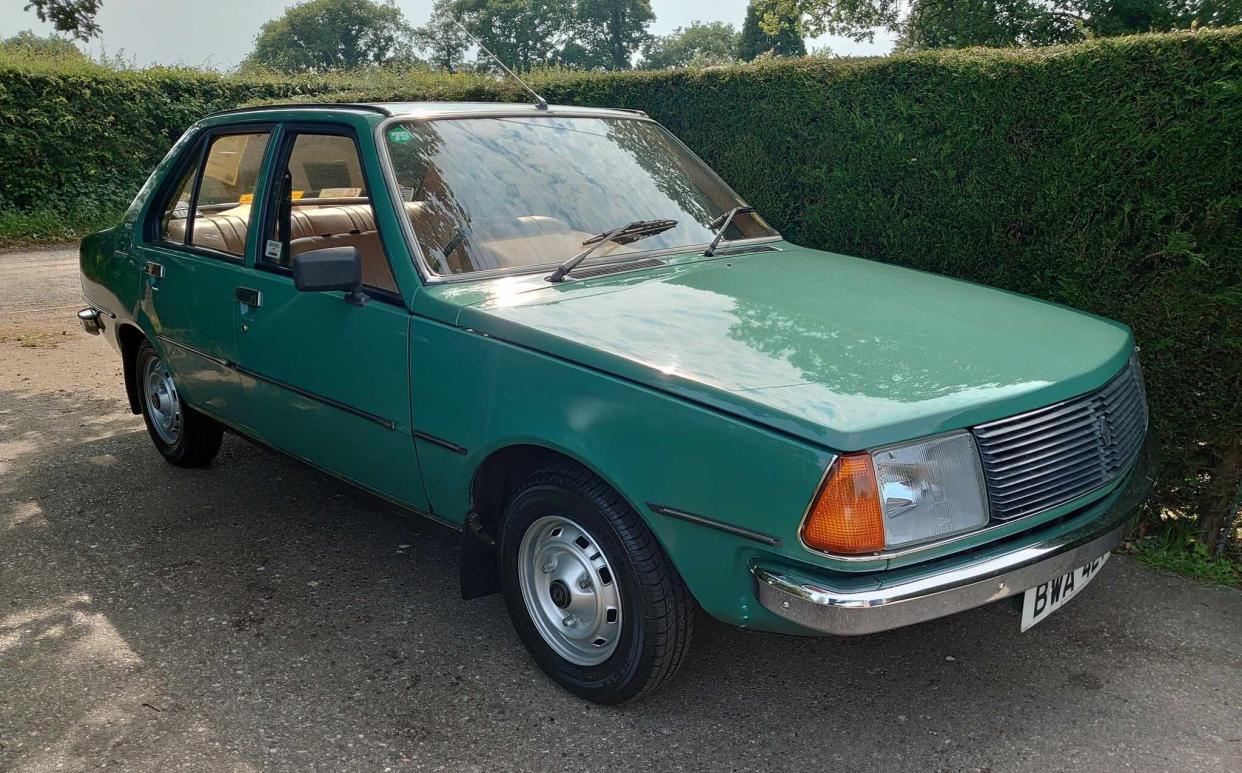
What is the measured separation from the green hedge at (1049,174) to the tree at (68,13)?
8.63 metres

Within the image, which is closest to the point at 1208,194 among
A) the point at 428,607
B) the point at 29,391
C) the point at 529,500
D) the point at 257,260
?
the point at 529,500

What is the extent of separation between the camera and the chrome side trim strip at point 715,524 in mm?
2590

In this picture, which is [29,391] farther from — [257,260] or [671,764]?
[671,764]

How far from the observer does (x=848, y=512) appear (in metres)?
2.50

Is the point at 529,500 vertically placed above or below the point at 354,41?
below

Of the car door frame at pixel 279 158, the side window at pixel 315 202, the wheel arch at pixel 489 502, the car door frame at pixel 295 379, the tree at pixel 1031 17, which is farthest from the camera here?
the tree at pixel 1031 17

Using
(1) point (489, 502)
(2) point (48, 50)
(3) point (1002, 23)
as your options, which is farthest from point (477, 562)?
(3) point (1002, 23)

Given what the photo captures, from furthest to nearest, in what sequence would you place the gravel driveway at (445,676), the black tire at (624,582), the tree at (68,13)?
the tree at (68,13) < the gravel driveway at (445,676) < the black tire at (624,582)

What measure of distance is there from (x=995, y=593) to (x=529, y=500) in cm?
136

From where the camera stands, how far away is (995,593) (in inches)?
107

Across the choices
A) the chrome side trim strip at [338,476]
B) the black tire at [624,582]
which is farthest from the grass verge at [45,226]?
the black tire at [624,582]

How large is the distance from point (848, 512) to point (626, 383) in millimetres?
705

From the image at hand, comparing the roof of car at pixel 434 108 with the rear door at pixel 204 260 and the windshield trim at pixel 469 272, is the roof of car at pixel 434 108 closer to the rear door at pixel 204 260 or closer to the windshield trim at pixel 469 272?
the windshield trim at pixel 469 272

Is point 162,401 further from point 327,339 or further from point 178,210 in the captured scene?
point 327,339
